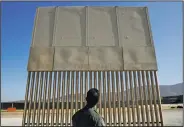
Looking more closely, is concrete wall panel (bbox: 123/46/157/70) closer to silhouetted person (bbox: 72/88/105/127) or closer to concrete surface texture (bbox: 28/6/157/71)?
concrete surface texture (bbox: 28/6/157/71)

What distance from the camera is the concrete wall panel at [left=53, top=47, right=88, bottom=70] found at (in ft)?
16.4

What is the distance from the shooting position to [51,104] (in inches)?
197

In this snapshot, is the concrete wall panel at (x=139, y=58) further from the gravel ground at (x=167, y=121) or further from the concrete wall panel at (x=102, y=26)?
the gravel ground at (x=167, y=121)

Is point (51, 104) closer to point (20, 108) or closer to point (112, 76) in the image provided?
point (112, 76)

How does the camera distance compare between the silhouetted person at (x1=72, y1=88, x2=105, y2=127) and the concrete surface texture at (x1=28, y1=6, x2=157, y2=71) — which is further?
the concrete surface texture at (x1=28, y1=6, x2=157, y2=71)

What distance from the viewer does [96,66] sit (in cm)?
495

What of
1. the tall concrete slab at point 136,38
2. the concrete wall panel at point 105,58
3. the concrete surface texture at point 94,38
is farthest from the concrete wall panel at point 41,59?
the tall concrete slab at point 136,38

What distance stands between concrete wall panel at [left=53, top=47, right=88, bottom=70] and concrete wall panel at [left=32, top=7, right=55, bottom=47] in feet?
1.01

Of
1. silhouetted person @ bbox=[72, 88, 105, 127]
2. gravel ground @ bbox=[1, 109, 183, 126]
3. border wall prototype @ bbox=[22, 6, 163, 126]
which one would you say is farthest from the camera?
gravel ground @ bbox=[1, 109, 183, 126]

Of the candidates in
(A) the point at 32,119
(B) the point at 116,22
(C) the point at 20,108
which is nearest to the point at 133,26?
(B) the point at 116,22

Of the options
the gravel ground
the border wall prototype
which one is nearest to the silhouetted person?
the border wall prototype

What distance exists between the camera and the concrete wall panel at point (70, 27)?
520cm

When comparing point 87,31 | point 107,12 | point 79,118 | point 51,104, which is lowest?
point 79,118

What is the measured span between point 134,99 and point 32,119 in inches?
75.7
